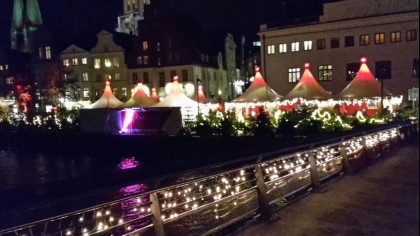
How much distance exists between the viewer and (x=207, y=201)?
8414mm

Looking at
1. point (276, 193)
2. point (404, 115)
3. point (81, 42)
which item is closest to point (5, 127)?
point (81, 42)

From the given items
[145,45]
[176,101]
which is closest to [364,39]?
[176,101]

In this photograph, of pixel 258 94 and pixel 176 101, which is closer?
pixel 176 101

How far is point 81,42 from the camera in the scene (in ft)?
232

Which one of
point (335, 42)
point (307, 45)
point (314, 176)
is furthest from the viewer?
point (307, 45)

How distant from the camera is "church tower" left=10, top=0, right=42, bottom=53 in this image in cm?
11462

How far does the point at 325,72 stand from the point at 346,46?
3.28m

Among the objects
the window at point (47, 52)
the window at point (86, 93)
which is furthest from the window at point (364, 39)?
the window at point (47, 52)

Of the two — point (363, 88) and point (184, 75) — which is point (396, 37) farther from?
point (184, 75)

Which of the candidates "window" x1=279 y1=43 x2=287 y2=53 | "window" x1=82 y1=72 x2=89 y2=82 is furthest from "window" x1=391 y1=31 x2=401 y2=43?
"window" x1=82 y1=72 x2=89 y2=82

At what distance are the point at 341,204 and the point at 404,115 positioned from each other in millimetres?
19950

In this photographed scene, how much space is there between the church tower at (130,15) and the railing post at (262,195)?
3791 inches

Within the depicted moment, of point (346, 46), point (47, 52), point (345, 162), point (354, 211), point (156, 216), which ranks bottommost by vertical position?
point (354, 211)

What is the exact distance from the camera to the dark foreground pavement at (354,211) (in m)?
6.57
